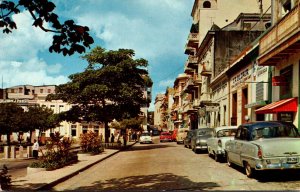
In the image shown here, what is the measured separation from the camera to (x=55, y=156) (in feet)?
63.3

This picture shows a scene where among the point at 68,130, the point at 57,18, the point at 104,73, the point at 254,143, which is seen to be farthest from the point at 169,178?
the point at 68,130

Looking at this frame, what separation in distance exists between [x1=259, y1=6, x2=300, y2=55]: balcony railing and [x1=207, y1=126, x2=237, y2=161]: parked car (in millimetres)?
4427

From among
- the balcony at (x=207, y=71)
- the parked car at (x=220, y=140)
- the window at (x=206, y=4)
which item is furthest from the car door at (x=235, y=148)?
Answer: the window at (x=206, y=4)

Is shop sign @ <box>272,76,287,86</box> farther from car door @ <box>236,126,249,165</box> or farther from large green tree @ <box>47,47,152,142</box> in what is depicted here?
large green tree @ <box>47,47,152,142</box>

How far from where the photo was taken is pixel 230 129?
67.3 feet

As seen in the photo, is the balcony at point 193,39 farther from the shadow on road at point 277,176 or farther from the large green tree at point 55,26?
the large green tree at point 55,26

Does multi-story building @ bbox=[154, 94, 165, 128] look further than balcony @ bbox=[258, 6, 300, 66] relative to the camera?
Yes

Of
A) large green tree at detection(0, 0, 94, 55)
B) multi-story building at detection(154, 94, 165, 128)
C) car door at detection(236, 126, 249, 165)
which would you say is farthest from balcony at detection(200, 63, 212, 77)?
multi-story building at detection(154, 94, 165, 128)

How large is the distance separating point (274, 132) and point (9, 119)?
42.2 metres

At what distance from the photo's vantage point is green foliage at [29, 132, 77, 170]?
17.8 meters

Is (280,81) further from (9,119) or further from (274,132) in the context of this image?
(9,119)

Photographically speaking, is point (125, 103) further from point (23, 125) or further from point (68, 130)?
point (68, 130)

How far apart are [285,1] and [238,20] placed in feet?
89.8

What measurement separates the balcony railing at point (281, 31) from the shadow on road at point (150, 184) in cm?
807
